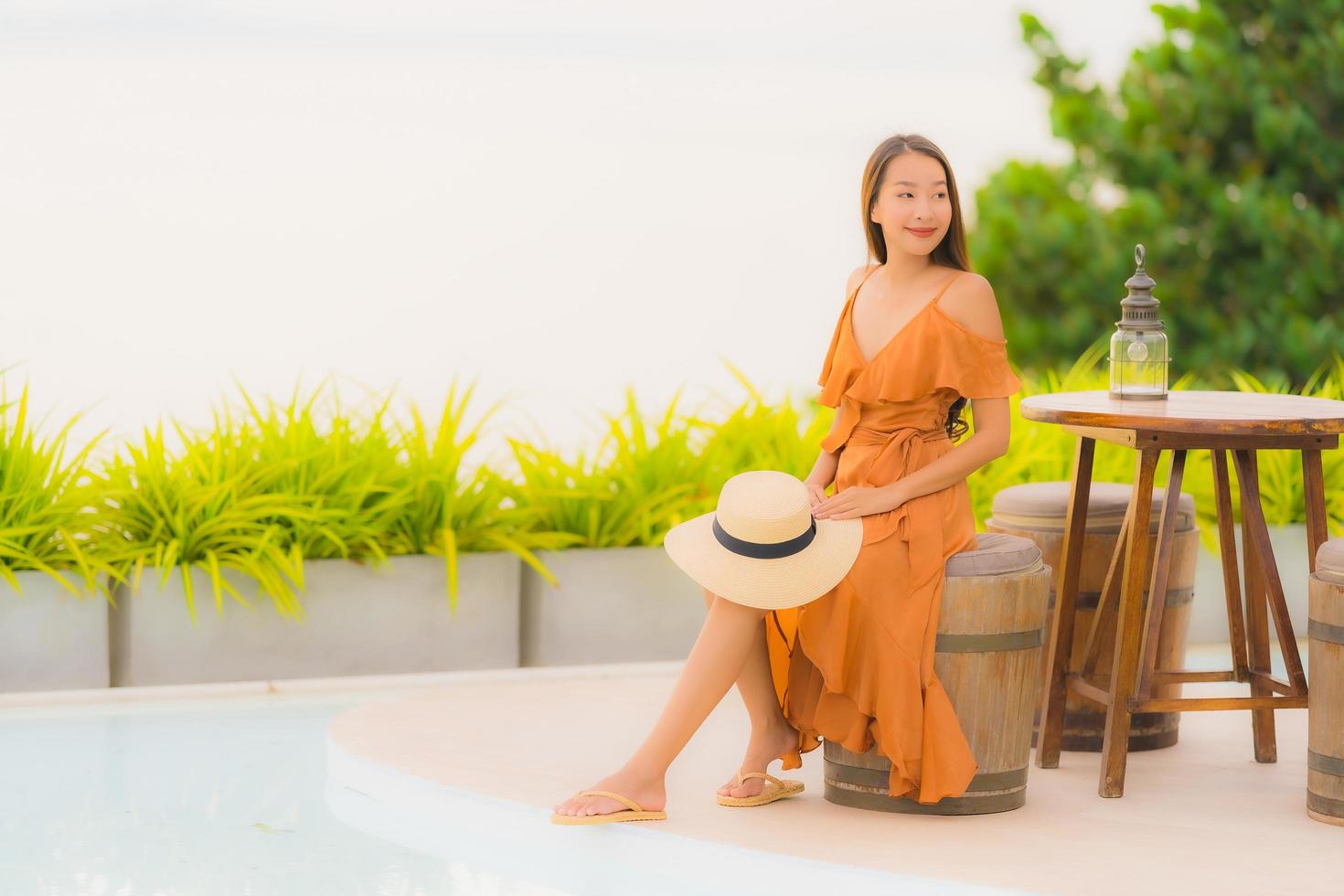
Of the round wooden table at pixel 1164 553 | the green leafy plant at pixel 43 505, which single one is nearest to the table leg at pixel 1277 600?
the round wooden table at pixel 1164 553

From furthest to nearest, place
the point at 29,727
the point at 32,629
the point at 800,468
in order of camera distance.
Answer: the point at 800,468
the point at 32,629
the point at 29,727

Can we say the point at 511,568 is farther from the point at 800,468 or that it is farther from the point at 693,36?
the point at 693,36

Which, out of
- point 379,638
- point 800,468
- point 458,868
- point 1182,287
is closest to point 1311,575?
A: point 458,868

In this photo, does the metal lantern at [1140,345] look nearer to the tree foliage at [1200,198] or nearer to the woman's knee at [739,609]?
the woman's knee at [739,609]

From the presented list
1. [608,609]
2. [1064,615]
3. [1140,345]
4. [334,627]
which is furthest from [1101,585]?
[334,627]

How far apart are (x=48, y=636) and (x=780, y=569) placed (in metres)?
2.24

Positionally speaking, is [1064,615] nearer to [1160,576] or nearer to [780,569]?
[1160,576]

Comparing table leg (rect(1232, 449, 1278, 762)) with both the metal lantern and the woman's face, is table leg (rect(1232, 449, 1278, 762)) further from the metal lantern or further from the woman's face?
the woman's face

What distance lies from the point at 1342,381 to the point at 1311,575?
3157mm

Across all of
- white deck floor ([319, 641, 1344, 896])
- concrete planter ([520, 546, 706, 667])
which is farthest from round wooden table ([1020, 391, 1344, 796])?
concrete planter ([520, 546, 706, 667])

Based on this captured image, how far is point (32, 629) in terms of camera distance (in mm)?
4281

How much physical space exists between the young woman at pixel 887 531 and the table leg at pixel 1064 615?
385 millimetres

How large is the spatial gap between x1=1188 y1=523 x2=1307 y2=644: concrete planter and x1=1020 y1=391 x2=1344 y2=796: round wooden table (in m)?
1.58

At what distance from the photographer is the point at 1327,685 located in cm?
305
